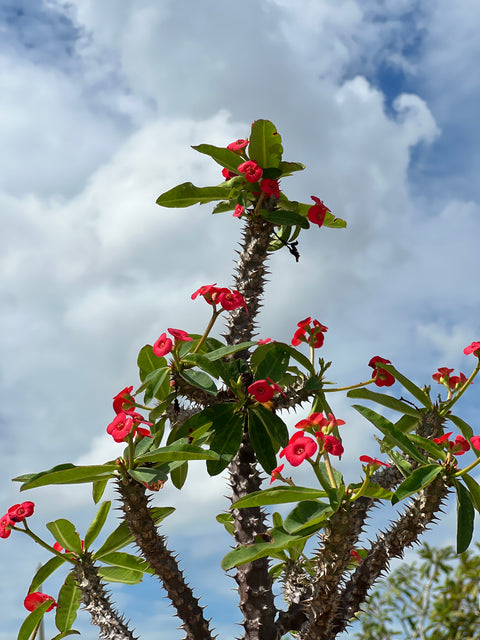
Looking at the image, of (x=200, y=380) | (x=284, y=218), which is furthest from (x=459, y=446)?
(x=284, y=218)

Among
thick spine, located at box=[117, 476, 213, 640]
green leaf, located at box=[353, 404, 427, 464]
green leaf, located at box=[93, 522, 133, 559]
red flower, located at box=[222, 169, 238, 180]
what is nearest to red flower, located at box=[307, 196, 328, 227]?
red flower, located at box=[222, 169, 238, 180]

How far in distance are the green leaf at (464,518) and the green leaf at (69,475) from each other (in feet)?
4.41

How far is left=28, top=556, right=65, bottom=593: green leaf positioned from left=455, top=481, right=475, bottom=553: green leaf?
1757 mm

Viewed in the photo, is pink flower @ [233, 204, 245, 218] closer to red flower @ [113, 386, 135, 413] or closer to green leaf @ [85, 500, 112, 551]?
red flower @ [113, 386, 135, 413]

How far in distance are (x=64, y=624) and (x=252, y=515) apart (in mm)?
1040

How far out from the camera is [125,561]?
10.5ft

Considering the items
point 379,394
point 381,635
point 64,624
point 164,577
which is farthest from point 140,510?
point 381,635

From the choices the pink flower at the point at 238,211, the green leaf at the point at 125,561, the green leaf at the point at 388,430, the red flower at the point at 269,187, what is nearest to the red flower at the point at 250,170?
the red flower at the point at 269,187

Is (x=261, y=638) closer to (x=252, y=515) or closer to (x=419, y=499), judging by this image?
(x=252, y=515)

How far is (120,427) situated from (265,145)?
5.38ft

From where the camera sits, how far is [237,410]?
9.21 ft

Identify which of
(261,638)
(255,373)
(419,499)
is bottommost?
(261,638)

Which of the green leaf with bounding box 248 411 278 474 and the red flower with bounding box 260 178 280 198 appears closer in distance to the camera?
the green leaf with bounding box 248 411 278 474

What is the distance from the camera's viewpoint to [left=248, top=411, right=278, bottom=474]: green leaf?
9.16ft
